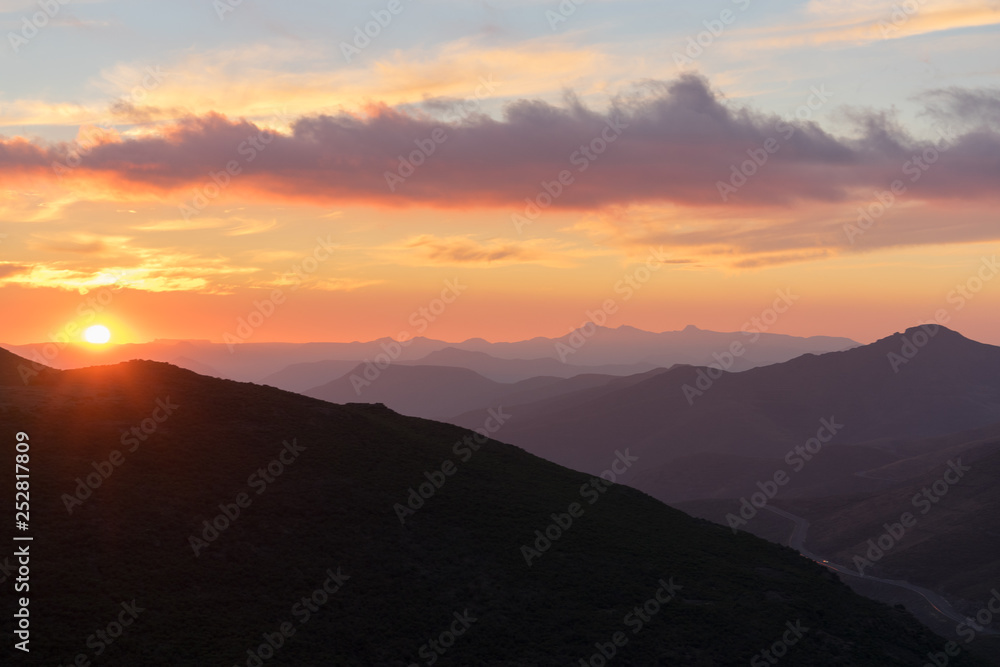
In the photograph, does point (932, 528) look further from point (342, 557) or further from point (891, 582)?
point (342, 557)

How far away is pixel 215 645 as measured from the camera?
42.1 metres

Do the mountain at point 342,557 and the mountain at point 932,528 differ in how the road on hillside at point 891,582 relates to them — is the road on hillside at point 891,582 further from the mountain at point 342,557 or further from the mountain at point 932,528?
the mountain at point 342,557

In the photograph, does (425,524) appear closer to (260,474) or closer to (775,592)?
(260,474)

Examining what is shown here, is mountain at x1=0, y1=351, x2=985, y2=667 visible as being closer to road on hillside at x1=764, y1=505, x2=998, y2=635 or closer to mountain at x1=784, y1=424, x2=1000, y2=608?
road on hillside at x1=764, y1=505, x2=998, y2=635

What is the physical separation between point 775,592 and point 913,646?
10.3m

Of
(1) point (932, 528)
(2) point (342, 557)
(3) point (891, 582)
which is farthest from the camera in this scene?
(1) point (932, 528)

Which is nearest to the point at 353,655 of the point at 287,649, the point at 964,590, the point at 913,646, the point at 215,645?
the point at 287,649

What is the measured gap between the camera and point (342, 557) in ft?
181

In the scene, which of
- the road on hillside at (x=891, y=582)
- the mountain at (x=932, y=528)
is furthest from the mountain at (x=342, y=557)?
the mountain at (x=932, y=528)

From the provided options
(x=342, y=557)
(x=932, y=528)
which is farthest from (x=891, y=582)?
(x=342, y=557)

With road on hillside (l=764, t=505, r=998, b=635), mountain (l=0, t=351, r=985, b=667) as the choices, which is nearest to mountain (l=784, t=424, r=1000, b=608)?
road on hillside (l=764, t=505, r=998, b=635)

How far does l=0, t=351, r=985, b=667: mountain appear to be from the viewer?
45.1 metres

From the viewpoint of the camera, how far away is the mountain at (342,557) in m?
45.1

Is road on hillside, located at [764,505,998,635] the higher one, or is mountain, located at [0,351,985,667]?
mountain, located at [0,351,985,667]
